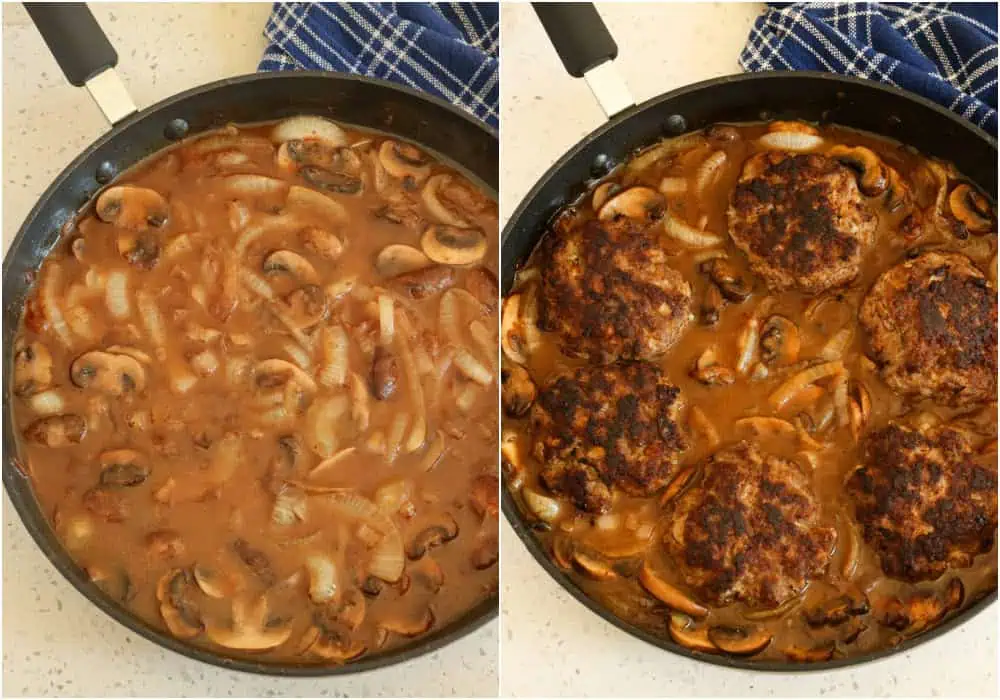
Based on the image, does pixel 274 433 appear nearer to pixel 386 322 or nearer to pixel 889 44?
pixel 386 322

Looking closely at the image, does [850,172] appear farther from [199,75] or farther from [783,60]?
[199,75]

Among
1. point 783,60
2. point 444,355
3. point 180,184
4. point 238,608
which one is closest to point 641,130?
point 783,60

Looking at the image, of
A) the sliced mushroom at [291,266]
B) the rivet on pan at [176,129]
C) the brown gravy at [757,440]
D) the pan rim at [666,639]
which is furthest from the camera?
the rivet on pan at [176,129]

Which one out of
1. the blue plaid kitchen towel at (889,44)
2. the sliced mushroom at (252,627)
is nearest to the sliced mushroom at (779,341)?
the blue plaid kitchen towel at (889,44)

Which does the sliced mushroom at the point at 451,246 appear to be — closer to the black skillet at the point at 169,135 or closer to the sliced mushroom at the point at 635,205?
the black skillet at the point at 169,135

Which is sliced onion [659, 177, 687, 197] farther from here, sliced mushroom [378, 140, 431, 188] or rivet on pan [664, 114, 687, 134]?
sliced mushroom [378, 140, 431, 188]

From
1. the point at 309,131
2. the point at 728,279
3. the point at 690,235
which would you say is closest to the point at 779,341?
the point at 728,279
